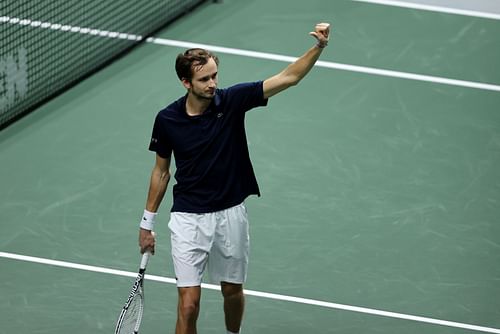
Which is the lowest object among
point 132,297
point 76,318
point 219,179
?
point 76,318

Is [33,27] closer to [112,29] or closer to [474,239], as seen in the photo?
[112,29]

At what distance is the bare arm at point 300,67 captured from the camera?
7258mm

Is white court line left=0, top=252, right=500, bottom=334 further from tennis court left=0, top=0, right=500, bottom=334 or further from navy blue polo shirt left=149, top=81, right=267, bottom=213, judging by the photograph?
navy blue polo shirt left=149, top=81, right=267, bottom=213

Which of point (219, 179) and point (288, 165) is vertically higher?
point (219, 179)

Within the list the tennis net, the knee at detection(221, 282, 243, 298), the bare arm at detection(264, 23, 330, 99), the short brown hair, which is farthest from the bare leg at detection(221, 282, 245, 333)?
the tennis net

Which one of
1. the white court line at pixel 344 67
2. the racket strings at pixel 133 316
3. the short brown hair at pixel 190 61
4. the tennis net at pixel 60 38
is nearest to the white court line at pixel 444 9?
the white court line at pixel 344 67

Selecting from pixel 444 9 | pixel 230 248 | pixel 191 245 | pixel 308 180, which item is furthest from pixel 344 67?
pixel 191 245

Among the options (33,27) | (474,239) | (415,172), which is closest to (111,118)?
(33,27)

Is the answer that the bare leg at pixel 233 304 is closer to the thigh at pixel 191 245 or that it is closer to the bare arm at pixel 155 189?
the thigh at pixel 191 245

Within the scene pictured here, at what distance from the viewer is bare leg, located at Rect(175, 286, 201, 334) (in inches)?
301

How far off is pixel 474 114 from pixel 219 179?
16.1 ft

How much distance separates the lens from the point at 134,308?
780cm

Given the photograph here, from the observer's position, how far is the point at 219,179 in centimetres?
767

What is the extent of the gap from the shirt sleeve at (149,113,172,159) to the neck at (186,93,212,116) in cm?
18
